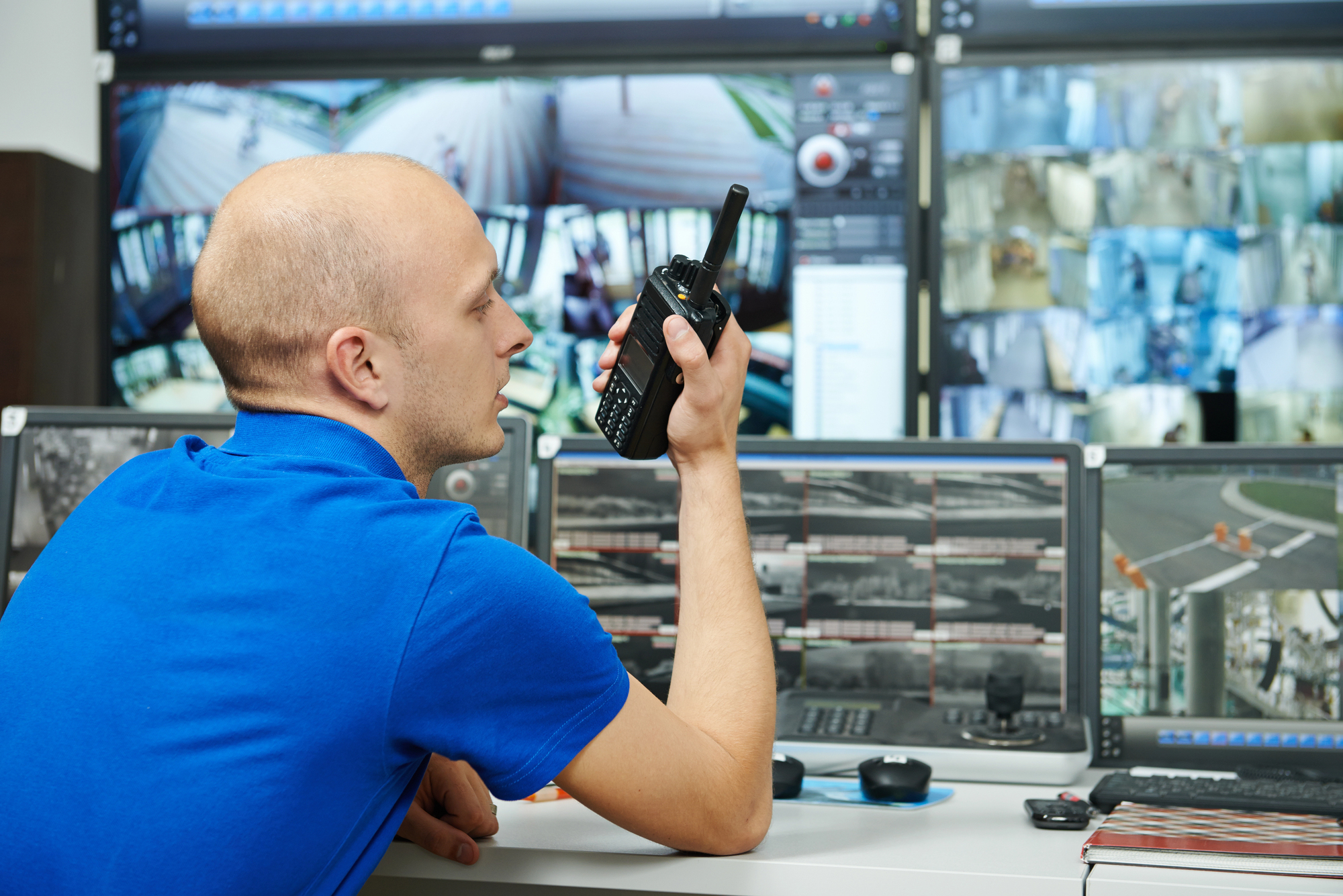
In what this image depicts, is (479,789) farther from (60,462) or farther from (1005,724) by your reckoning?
(60,462)

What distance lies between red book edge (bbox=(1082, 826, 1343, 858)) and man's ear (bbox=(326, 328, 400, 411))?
0.63 m

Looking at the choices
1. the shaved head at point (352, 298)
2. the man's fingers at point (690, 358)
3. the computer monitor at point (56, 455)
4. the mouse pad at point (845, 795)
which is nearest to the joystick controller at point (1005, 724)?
the mouse pad at point (845, 795)

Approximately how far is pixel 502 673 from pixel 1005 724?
0.66 metres

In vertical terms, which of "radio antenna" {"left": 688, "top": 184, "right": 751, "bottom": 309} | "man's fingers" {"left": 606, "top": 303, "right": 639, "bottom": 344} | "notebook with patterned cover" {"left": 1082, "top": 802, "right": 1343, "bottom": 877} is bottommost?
"notebook with patterned cover" {"left": 1082, "top": 802, "right": 1343, "bottom": 877}

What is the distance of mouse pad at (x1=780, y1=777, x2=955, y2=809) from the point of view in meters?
1.06

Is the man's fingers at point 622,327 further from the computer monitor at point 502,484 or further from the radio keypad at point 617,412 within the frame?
the computer monitor at point 502,484

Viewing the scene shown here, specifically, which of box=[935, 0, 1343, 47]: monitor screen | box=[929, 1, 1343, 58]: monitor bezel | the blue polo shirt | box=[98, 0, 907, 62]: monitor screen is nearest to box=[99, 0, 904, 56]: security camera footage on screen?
box=[98, 0, 907, 62]: monitor screen

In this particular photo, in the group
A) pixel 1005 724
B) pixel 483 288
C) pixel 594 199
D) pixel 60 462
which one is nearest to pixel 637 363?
pixel 483 288

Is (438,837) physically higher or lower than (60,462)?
lower

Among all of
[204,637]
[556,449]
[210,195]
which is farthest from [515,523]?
[210,195]

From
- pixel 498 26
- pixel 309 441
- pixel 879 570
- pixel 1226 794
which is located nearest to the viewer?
pixel 309 441

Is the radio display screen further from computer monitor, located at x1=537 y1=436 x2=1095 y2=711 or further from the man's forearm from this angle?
computer monitor, located at x1=537 y1=436 x2=1095 y2=711

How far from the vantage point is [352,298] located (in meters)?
0.81

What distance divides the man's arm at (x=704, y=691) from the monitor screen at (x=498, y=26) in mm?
1286
